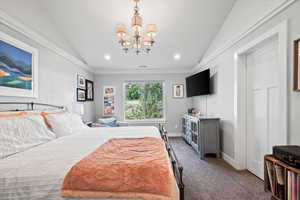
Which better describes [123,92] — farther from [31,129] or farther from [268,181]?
[268,181]

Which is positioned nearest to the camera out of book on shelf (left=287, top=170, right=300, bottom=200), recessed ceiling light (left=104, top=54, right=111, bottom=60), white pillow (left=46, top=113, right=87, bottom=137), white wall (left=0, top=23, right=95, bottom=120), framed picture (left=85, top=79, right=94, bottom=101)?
book on shelf (left=287, top=170, right=300, bottom=200)

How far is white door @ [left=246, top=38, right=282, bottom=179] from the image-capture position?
2.21 metres

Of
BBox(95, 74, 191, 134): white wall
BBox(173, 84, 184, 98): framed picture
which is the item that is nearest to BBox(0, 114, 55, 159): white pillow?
BBox(95, 74, 191, 134): white wall

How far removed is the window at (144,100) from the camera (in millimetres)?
5738

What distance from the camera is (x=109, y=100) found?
558 centimetres

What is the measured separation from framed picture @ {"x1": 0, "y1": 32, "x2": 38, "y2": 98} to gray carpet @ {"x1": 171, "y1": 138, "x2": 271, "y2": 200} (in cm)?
288

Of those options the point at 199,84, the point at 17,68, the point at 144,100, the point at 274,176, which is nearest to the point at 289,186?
the point at 274,176

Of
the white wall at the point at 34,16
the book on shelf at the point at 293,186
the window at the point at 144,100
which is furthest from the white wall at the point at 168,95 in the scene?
the book on shelf at the point at 293,186

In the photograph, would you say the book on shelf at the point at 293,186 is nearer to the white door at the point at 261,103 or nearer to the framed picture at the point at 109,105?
the white door at the point at 261,103

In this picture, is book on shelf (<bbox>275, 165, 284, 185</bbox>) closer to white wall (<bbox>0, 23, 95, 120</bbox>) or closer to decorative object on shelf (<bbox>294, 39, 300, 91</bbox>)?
decorative object on shelf (<bbox>294, 39, 300, 91</bbox>)

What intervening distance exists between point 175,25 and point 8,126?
3.34 m

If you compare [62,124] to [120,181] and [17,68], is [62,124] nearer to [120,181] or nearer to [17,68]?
[17,68]

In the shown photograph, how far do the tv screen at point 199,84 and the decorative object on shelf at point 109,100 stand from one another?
2.66 m

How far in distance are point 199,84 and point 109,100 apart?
315 cm
